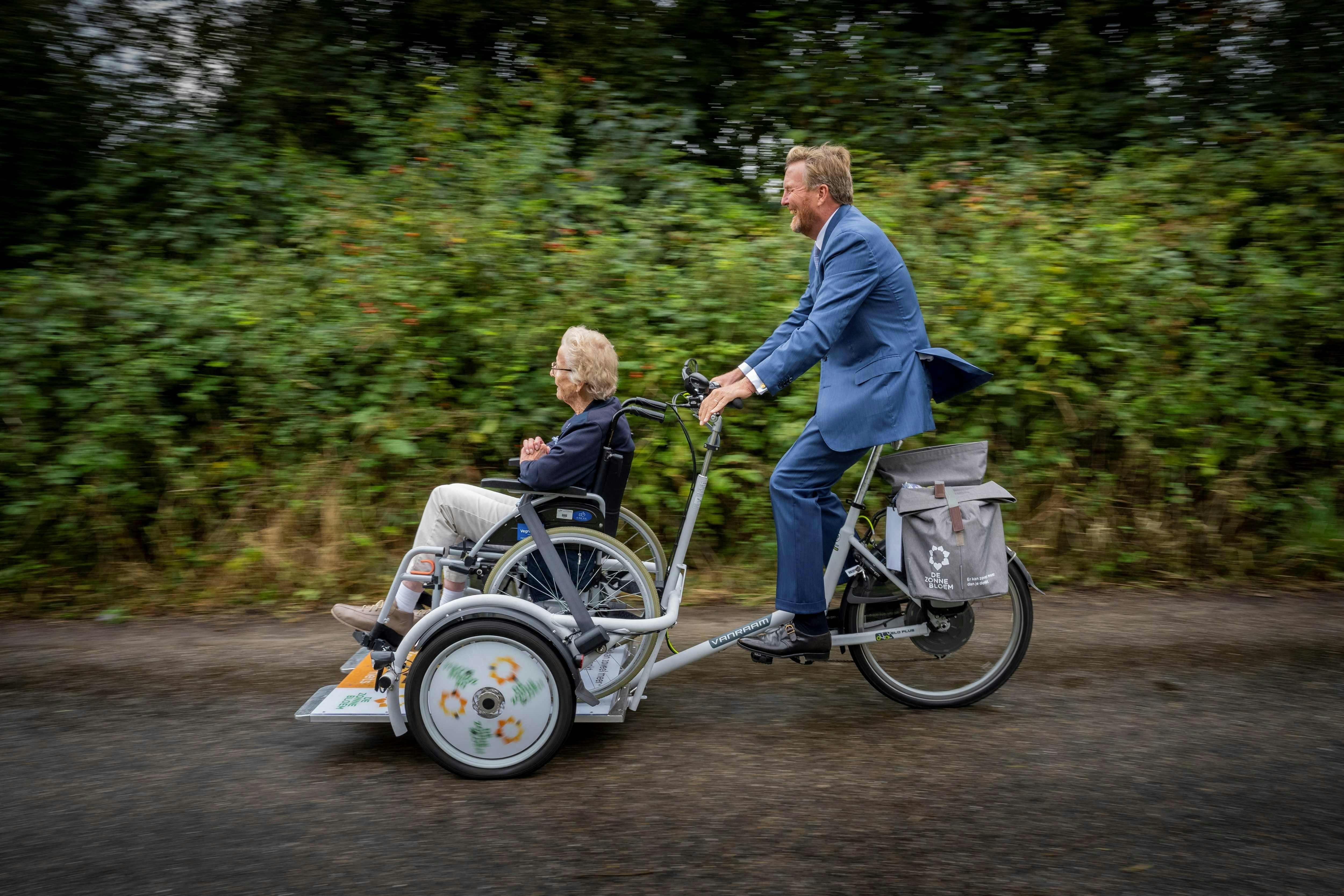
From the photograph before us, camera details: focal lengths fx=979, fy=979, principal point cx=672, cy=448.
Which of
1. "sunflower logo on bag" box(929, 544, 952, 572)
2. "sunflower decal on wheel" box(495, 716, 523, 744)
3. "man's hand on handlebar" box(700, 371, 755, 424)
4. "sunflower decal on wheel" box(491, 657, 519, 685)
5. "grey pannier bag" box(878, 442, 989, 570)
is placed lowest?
"sunflower decal on wheel" box(495, 716, 523, 744)

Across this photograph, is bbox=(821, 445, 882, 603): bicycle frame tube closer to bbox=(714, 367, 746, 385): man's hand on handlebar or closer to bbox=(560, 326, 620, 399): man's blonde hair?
bbox=(714, 367, 746, 385): man's hand on handlebar

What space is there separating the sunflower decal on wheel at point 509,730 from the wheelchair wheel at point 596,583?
11.1 inches

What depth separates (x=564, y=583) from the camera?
338 centimetres

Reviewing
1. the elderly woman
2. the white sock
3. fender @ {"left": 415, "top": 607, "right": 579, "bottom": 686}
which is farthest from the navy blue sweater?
the white sock

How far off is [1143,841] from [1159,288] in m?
4.29

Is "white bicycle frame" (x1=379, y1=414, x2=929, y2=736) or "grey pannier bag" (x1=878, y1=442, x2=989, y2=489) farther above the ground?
"grey pannier bag" (x1=878, y1=442, x2=989, y2=489)

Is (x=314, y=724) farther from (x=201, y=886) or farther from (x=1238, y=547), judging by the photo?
(x=1238, y=547)

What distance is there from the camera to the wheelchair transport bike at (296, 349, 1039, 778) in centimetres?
329

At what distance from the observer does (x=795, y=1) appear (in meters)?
9.25

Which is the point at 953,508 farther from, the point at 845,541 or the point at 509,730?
the point at 509,730

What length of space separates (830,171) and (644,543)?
5.42 ft

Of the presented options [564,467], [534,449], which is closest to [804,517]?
[564,467]

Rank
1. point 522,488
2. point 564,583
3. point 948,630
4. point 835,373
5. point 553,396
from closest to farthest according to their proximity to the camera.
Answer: point 564,583
point 522,488
point 835,373
point 948,630
point 553,396

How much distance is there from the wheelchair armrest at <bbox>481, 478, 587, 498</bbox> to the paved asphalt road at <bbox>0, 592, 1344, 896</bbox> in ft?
3.07
